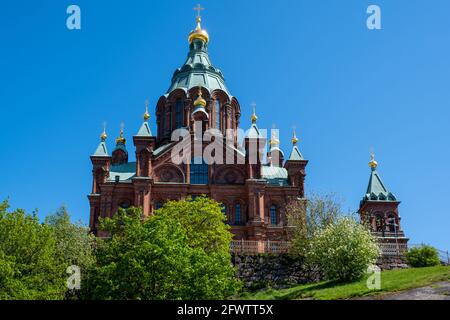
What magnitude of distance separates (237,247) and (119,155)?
91.3ft

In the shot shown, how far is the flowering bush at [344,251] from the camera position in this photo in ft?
107

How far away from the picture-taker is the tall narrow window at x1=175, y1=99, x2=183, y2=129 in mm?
62094

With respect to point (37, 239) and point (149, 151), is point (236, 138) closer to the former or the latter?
point (149, 151)

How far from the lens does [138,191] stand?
168ft

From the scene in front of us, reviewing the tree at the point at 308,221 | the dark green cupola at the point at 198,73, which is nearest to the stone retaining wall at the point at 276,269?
the tree at the point at 308,221

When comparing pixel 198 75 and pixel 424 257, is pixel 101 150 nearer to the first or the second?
pixel 198 75

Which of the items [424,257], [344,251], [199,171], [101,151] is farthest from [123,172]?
[424,257]

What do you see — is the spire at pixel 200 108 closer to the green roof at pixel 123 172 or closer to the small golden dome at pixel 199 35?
the green roof at pixel 123 172

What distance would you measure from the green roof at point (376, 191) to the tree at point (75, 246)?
3101cm

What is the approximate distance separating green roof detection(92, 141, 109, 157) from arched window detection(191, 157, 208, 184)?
9635 millimetres

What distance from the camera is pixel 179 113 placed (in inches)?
2470

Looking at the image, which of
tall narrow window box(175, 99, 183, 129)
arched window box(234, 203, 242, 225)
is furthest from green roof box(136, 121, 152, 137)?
arched window box(234, 203, 242, 225)
